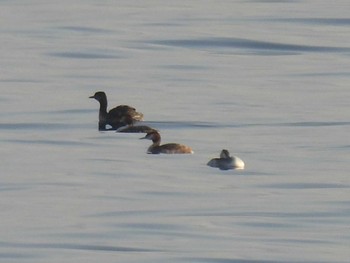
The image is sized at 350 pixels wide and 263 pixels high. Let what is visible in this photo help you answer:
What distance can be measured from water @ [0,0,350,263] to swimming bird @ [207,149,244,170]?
80mm

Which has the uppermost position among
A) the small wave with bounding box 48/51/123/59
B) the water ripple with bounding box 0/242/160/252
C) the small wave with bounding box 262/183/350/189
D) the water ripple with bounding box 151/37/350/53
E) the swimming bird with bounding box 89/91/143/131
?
the water ripple with bounding box 151/37/350/53

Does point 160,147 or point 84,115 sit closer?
point 160,147

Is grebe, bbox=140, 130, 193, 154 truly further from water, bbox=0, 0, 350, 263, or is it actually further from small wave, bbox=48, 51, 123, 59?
small wave, bbox=48, 51, 123, 59

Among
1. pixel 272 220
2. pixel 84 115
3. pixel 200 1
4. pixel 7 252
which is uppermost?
pixel 200 1

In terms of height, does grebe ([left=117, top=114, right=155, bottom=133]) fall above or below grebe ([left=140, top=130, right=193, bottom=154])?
above

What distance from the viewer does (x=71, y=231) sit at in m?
11.7

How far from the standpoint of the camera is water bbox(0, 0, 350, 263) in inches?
453

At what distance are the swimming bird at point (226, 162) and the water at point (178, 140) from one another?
0.08m

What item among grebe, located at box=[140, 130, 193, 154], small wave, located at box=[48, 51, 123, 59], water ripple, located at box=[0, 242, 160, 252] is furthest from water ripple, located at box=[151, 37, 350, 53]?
water ripple, located at box=[0, 242, 160, 252]

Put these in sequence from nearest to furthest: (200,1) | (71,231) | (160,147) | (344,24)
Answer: (71,231), (160,147), (344,24), (200,1)

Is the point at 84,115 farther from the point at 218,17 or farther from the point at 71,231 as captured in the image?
the point at 218,17

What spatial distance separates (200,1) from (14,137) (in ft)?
66.9

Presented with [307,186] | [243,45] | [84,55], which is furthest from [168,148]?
[243,45]

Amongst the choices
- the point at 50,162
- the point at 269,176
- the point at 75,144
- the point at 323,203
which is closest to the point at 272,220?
the point at 323,203
